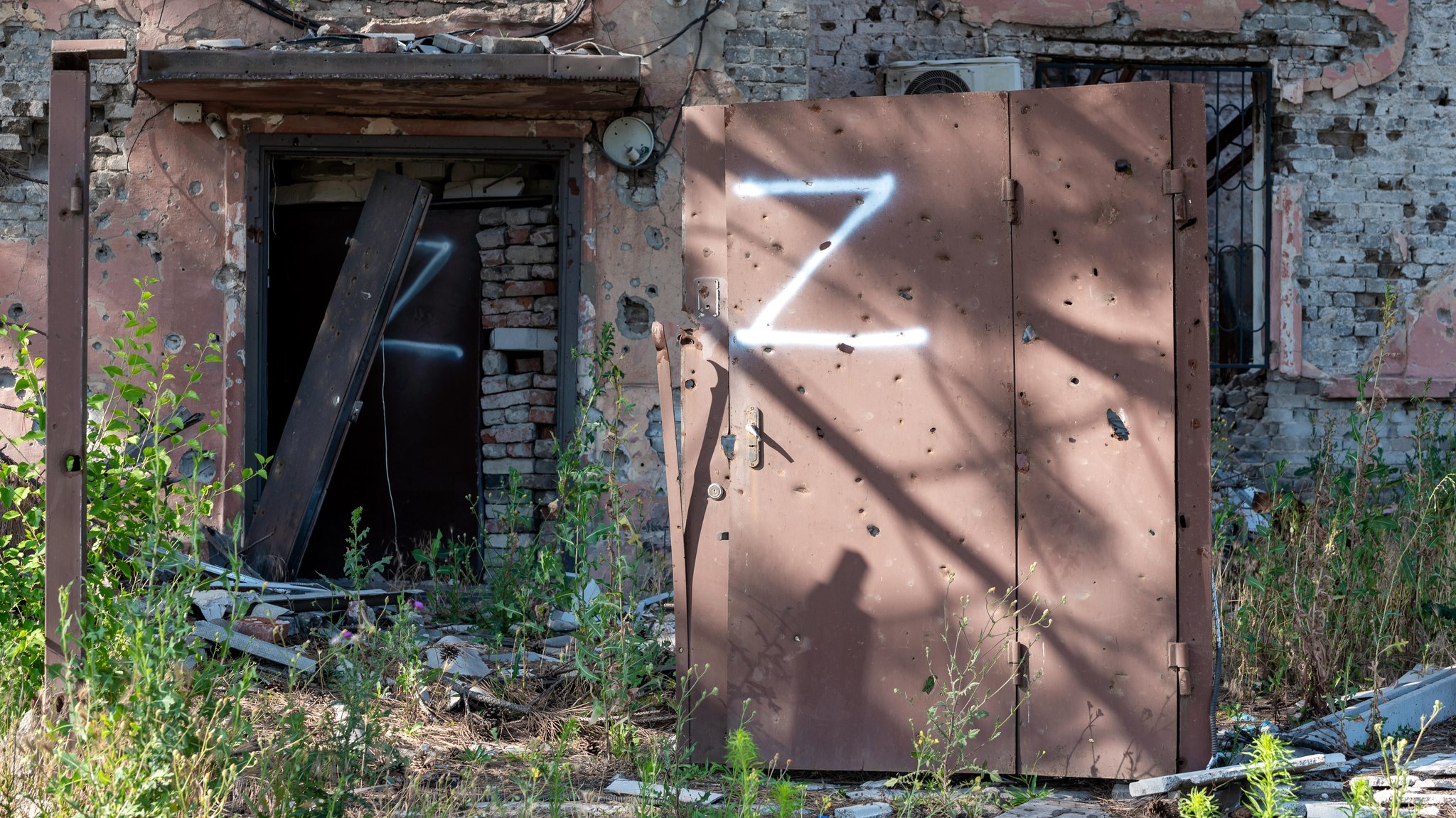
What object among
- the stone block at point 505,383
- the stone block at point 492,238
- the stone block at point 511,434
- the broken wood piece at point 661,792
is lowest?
the broken wood piece at point 661,792

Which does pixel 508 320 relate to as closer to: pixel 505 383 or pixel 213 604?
pixel 505 383

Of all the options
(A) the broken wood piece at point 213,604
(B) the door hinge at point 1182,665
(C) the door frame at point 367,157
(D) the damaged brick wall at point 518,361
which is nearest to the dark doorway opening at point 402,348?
(D) the damaged brick wall at point 518,361

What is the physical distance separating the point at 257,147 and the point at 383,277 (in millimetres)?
873

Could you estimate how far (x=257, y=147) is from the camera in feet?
18.8

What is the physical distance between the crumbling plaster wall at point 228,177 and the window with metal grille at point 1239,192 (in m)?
2.74

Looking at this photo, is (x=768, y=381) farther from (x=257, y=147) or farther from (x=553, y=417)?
(x=257, y=147)

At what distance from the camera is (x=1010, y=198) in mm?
3340

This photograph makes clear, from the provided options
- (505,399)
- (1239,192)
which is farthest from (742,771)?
(1239,192)

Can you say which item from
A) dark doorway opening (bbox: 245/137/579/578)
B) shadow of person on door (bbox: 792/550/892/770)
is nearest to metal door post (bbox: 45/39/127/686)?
shadow of person on door (bbox: 792/550/892/770)

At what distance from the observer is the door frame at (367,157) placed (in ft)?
18.6

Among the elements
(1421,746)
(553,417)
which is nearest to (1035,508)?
(1421,746)

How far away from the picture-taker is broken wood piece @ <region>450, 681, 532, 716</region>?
12.7ft

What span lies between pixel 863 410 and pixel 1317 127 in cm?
522

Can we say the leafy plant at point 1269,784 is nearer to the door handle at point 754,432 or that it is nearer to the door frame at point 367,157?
the door handle at point 754,432
